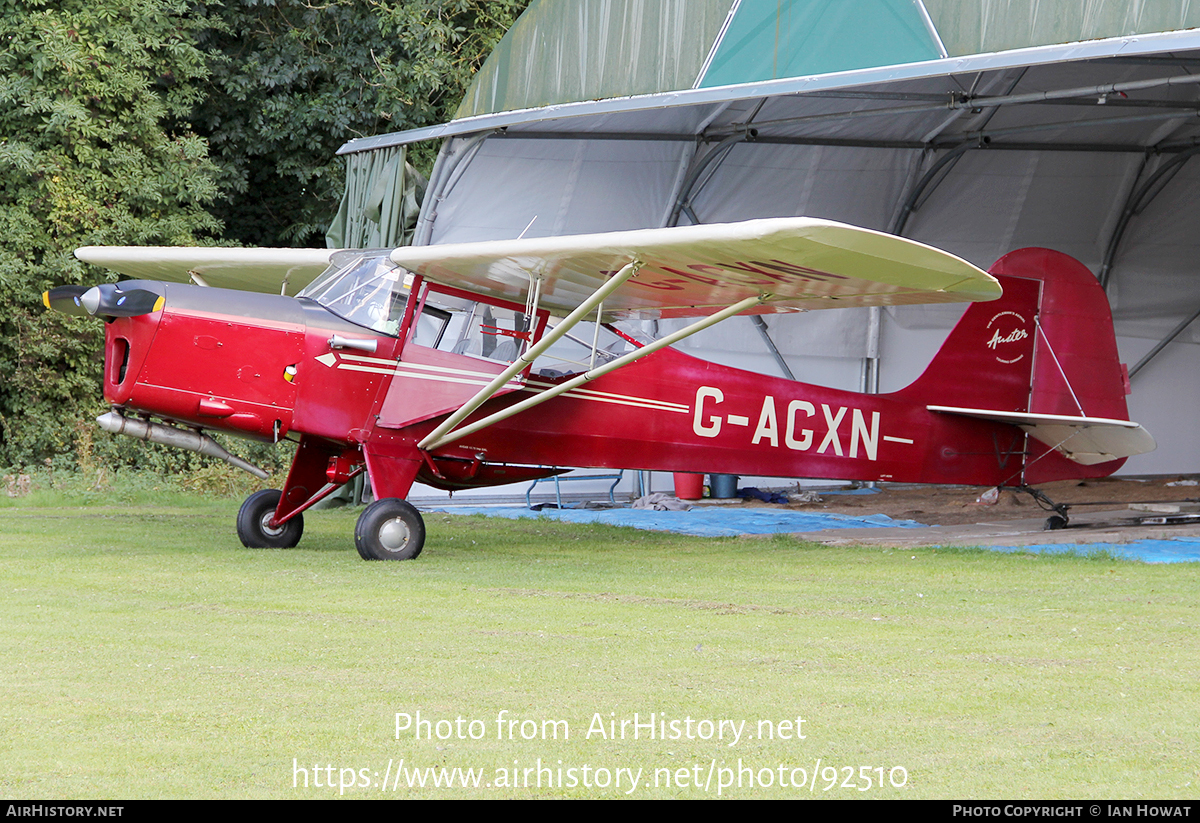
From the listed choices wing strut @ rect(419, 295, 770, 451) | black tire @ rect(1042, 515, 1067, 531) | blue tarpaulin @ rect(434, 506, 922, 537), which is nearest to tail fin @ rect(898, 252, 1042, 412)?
black tire @ rect(1042, 515, 1067, 531)

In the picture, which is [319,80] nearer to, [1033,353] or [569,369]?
[569,369]

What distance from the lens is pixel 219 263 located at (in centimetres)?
1019

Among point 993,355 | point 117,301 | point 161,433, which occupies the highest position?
point 117,301

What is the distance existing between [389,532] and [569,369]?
83.2 inches

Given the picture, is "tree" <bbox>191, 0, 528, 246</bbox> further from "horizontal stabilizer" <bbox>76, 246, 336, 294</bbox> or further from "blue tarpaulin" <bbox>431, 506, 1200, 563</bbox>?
"horizontal stabilizer" <bbox>76, 246, 336, 294</bbox>

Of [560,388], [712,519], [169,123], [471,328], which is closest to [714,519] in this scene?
[712,519]

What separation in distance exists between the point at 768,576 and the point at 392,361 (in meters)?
3.03

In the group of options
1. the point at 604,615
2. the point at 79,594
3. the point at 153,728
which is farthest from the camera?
the point at 79,594

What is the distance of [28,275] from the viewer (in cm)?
1619

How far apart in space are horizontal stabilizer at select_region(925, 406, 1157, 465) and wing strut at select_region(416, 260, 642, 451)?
13.0ft

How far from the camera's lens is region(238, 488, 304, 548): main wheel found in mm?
8789

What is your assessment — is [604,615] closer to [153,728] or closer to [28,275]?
[153,728]
